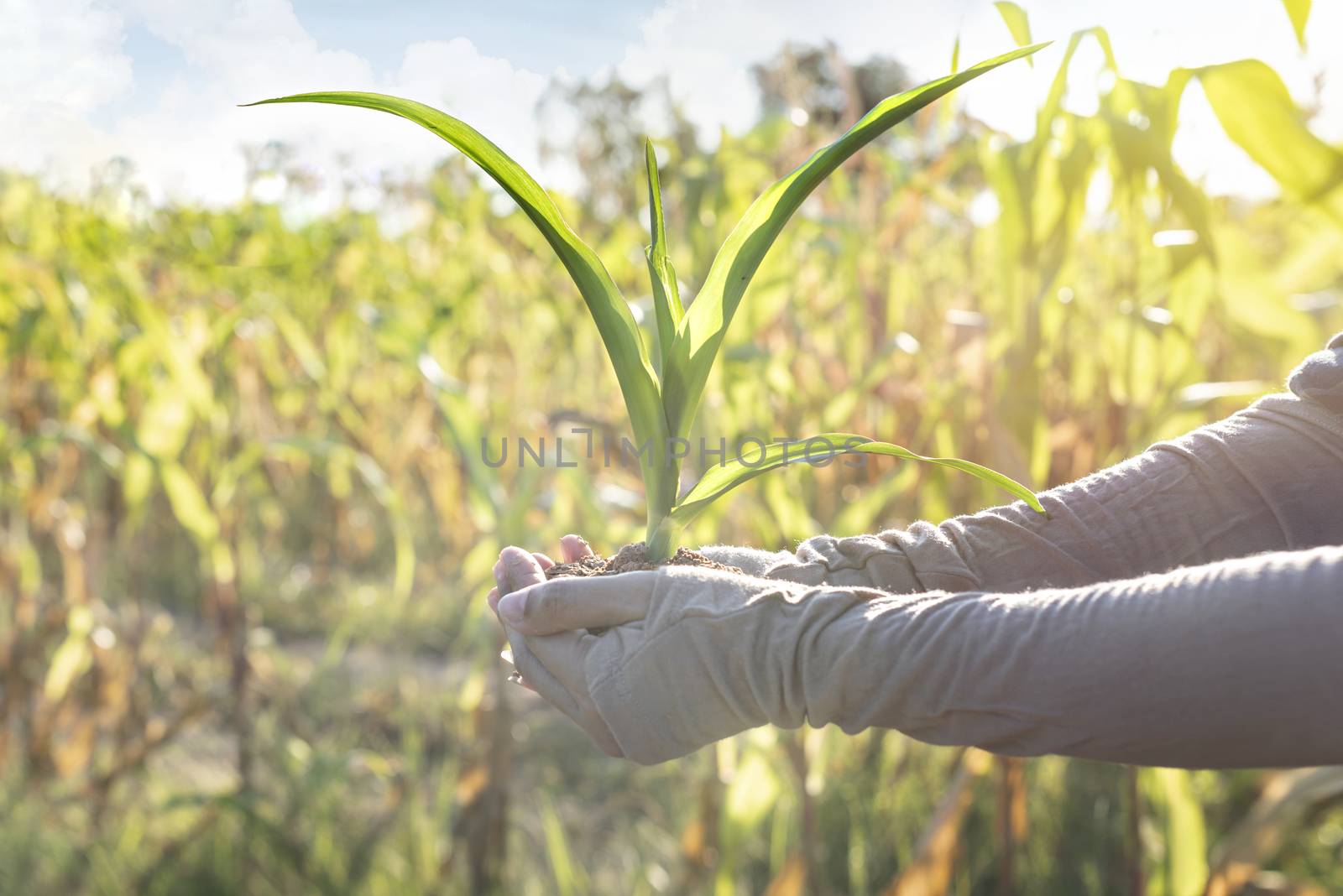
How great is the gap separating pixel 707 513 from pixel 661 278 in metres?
0.53

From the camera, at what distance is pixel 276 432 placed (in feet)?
8.58

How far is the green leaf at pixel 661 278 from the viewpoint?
0.58 meters

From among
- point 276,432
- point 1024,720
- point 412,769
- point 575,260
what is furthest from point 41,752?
point 1024,720

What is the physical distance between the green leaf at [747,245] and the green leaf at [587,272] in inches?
0.6

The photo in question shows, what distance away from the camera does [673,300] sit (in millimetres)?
624

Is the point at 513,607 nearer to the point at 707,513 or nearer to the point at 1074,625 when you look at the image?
the point at 1074,625

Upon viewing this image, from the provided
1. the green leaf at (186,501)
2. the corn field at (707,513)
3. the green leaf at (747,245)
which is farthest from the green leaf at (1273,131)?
the green leaf at (186,501)

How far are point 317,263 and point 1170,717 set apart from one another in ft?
10.1

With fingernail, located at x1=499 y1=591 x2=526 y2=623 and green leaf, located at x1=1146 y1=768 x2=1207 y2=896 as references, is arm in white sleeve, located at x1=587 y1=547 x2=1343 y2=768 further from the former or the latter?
green leaf, located at x1=1146 y1=768 x2=1207 y2=896

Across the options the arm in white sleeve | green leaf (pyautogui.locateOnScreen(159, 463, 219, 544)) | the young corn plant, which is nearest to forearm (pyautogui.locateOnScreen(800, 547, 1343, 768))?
the arm in white sleeve

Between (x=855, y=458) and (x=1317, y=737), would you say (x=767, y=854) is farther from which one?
(x=1317, y=737)

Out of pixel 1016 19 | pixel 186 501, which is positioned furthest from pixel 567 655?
pixel 186 501

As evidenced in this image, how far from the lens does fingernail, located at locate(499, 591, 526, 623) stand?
59 centimetres

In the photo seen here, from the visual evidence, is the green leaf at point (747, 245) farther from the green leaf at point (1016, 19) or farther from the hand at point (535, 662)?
the green leaf at point (1016, 19)
